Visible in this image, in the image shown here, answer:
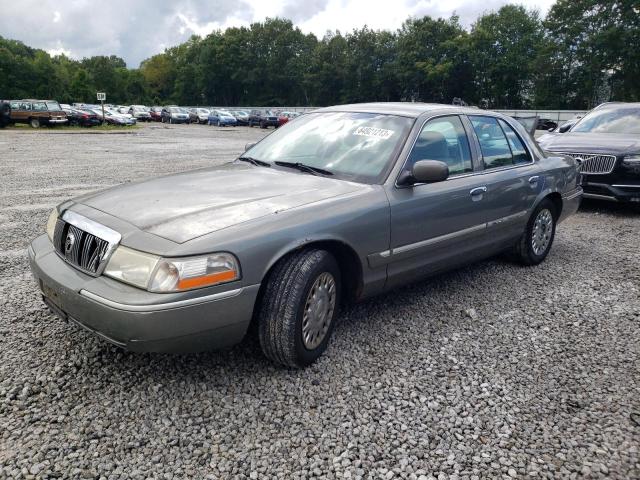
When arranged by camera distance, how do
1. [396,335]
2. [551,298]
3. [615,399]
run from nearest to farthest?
[615,399] → [396,335] → [551,298]

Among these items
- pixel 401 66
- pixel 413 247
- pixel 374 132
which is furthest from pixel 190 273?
pixel 401 66

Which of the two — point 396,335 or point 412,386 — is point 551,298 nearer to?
point 396,335

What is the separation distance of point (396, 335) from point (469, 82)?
2665 inches

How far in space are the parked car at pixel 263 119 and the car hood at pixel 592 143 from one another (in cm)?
3334

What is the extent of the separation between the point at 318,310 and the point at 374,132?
4.87 ft

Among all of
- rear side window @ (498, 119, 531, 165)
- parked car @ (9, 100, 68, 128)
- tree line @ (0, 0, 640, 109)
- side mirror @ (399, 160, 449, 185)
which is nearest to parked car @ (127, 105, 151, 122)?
parked car @ (9, 100, 68, 128)

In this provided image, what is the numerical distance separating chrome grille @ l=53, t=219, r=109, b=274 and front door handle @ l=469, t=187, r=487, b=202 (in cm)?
267

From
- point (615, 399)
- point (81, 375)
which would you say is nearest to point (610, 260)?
point (615, 399)

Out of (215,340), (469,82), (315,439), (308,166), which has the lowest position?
(315,439)

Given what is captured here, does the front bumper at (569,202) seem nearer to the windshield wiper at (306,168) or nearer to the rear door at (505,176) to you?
the rear door at (505,176)

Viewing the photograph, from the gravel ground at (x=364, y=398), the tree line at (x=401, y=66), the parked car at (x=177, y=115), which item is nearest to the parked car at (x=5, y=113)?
the parked car at (x=177, y=115)

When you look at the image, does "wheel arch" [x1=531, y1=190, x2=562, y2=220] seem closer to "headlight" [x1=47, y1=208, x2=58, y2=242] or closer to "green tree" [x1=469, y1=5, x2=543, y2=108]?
"headlight" [x1=47, y1=208, x2=58, y2=242]

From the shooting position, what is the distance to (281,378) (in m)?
2.92

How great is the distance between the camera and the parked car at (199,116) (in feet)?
156
